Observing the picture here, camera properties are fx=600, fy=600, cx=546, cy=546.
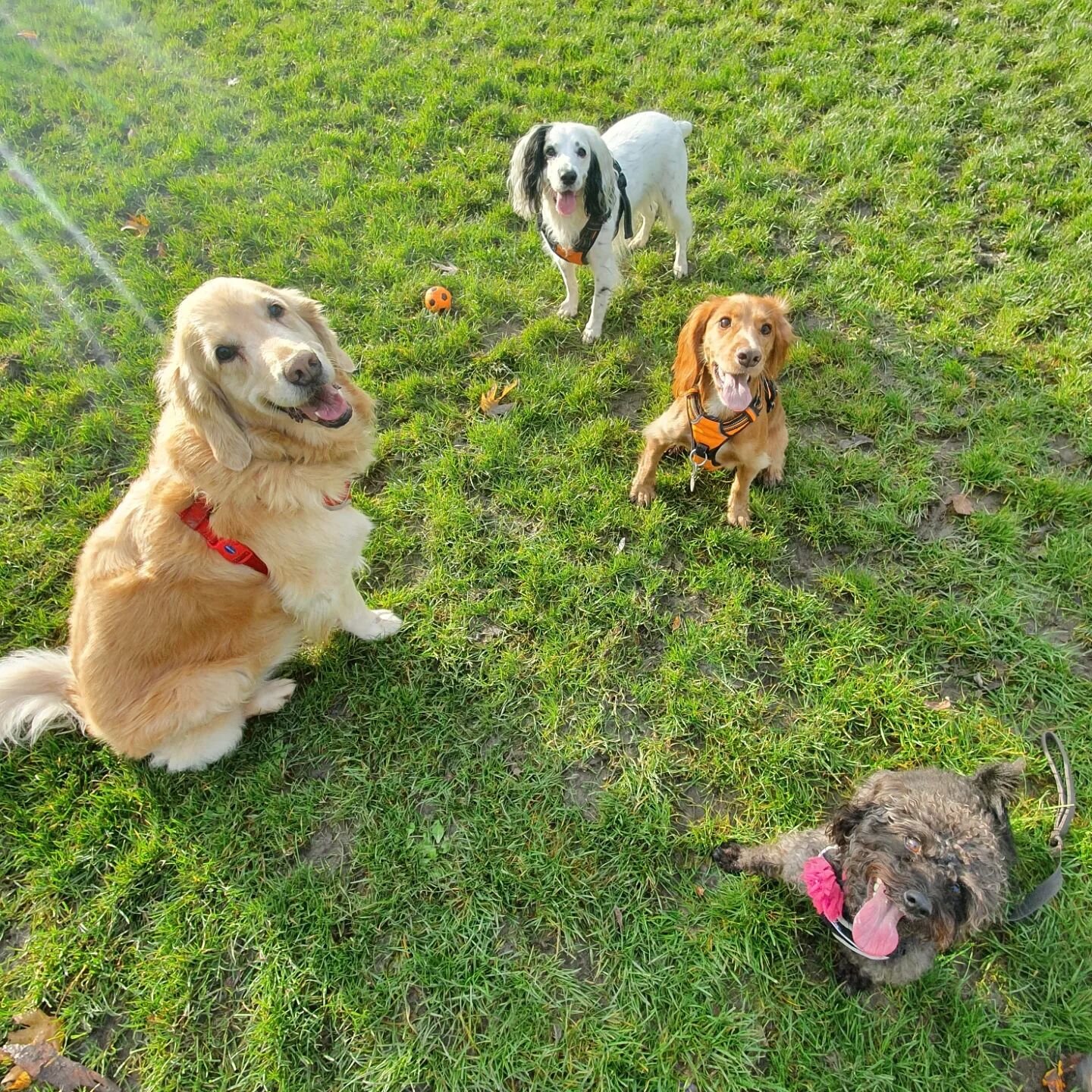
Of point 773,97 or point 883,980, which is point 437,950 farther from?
point 773,97

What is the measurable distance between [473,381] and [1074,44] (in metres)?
6.39

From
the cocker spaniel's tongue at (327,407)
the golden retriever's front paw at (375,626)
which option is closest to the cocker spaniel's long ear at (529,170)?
the cocker spaniel's tongue at (327,407)

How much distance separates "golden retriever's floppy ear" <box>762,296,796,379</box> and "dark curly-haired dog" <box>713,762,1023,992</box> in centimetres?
219

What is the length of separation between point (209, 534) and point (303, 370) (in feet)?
2.72

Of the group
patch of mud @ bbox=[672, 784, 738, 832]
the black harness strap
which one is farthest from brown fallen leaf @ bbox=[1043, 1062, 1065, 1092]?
the black harness strap

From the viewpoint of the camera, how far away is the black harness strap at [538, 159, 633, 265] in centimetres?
400

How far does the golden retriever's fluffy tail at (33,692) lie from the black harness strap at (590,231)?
379 cm

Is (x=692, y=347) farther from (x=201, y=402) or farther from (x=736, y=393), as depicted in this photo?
(x=201, y=402)

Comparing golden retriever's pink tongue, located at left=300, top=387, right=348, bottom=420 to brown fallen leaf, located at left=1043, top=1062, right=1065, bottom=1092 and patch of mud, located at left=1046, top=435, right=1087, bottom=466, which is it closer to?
brown fallen leaf, located at left=1043, top=1062, right=1065, bottom=1092

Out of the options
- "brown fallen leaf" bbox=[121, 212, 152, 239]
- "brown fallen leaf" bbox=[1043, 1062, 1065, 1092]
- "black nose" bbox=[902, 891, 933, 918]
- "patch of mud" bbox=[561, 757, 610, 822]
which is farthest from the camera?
"brown fallen leaf" bbox=[121, 212, 152, 239]

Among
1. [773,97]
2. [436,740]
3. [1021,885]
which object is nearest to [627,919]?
[436,740]

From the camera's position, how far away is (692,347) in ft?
11.2

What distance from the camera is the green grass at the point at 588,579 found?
2508 mm

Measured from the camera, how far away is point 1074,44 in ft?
17.9
